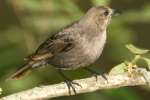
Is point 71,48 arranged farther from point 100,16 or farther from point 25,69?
point 100,16

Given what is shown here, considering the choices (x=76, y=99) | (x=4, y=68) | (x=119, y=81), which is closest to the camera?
(x=119, y=81)

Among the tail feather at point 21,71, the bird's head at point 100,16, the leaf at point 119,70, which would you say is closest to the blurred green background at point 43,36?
the tail feather at point 21,71

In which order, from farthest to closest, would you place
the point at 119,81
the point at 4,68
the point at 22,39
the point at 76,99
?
the point at 76,99, the point at 22,39, the point at 4,68, the point at 119,81

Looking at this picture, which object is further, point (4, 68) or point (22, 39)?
point (22, 39)

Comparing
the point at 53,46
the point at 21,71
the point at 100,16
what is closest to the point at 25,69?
the point at 21,71

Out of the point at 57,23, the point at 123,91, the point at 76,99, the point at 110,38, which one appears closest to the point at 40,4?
the point at 57,23

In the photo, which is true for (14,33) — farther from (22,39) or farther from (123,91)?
(123,91)

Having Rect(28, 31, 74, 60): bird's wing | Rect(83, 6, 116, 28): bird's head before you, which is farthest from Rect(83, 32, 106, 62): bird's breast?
Rect(83, 6, 116, 28): bird's head
